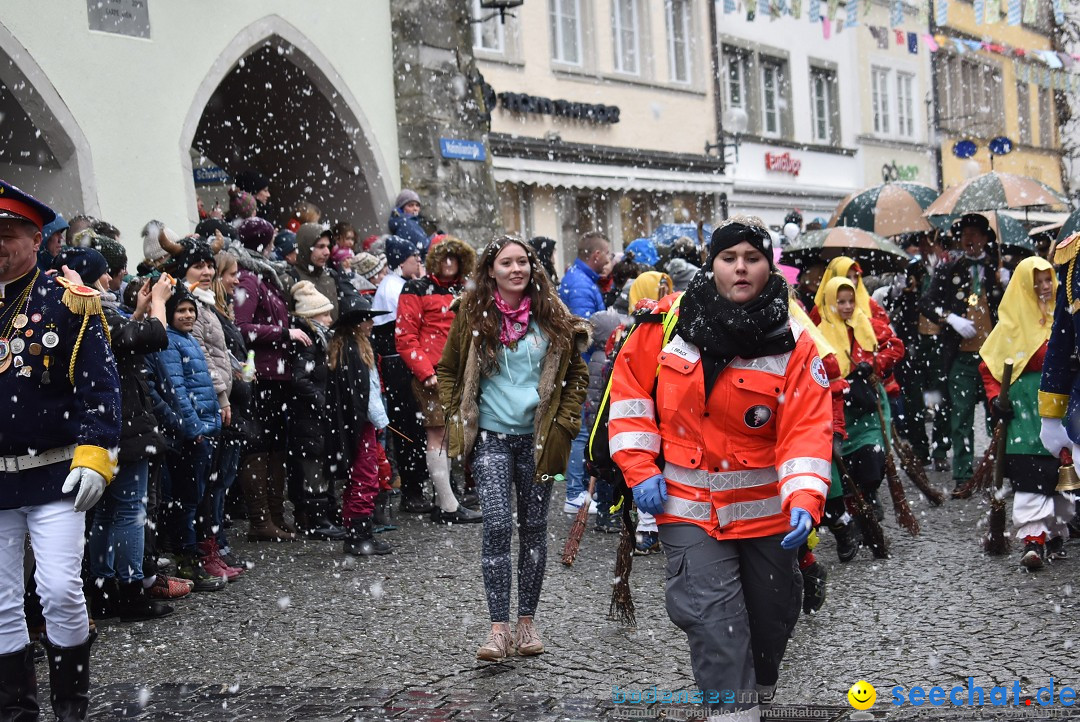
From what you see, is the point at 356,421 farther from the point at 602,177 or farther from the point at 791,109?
the point at 791,109

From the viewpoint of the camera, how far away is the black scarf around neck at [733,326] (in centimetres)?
427

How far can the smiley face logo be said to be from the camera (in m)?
5.02

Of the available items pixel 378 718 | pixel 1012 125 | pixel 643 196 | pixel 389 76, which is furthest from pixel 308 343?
pixel 1012 125

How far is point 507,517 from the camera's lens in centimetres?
609

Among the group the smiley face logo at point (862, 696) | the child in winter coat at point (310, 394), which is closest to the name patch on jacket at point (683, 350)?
the smiley face logo at point (862, 696)

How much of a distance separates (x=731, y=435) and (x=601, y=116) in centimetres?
1792

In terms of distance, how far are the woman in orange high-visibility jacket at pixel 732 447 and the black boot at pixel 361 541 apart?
4.66 meters

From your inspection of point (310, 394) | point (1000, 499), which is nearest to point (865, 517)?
point (1000, 499)

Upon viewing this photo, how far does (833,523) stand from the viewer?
8055 millimetres

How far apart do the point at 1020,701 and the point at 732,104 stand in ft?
73.6

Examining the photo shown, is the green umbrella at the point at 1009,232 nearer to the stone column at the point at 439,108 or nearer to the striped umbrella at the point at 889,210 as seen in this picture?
the striped umbrella at the point at 889,210

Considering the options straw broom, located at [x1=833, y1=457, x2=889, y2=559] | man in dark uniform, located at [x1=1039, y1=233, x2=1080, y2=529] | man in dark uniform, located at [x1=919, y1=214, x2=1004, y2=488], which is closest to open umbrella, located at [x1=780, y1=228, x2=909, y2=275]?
man in dark uniform, located at [x1=919, y1=214, x2=1004, y2=488]

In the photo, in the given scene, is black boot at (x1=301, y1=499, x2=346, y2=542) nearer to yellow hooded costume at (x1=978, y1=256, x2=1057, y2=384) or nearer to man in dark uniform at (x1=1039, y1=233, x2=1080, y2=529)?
A: yellow hooded costume at (x1=978, y1=256, x2=1057, y2=384)

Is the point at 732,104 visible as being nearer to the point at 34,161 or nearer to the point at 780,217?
the point at 780,217
